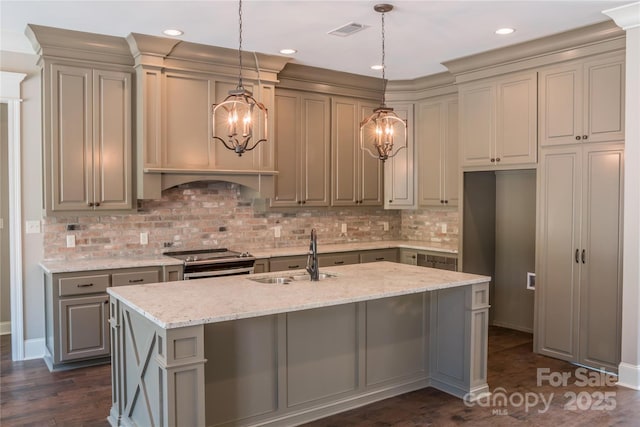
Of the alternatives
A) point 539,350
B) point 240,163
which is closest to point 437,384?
point 539,350

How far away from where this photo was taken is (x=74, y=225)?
15.9ft

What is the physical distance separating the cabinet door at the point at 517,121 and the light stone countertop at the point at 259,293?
169 centimetres

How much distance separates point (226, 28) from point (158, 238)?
2.12 metres

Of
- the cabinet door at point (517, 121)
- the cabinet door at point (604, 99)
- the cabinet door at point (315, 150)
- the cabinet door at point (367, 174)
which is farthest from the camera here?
the cabinet door at point (367, 174)

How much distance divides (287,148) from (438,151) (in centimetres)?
176

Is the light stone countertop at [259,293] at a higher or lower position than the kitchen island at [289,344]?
higher

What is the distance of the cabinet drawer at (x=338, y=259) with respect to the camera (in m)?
5.71

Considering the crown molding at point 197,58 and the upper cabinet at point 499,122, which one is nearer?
the crown molding at point 197,58

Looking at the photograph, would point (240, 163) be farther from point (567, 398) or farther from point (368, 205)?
point (567, 398)

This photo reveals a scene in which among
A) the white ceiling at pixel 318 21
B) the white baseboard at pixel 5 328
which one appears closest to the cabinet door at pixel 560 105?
the white ceiling at pixel 318 21

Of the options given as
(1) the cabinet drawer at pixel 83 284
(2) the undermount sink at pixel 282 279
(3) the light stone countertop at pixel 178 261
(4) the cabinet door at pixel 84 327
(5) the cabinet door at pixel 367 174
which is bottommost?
(4) the cabinet door at pixel 84 327

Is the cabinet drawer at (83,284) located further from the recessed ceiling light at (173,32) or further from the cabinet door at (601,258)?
the cabinet door at (601,258)

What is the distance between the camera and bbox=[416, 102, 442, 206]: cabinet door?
241 inches

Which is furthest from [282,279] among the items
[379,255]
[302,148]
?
[379,255]
